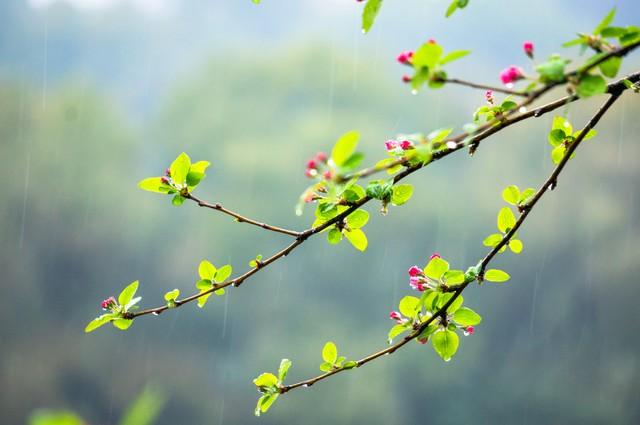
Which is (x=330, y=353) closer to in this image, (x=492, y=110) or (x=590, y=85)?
(x=492, y=110)

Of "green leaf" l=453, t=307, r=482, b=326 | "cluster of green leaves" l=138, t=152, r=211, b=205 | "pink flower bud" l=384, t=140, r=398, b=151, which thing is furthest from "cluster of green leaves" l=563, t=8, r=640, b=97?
"cluster of green leaves" l=138, t=152, r=211, b=205

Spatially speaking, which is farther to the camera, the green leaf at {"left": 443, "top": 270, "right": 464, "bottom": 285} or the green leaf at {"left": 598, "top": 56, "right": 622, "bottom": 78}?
the green leaf at {"left": 443, "top": 270, "right": 464, "bottom": 285}

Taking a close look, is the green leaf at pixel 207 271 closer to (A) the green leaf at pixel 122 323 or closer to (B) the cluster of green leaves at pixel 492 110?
(A) the green leaf at pixel 122 323

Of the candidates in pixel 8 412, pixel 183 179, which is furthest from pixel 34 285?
pixel 183 179

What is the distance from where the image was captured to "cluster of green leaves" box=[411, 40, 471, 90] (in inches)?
25.5

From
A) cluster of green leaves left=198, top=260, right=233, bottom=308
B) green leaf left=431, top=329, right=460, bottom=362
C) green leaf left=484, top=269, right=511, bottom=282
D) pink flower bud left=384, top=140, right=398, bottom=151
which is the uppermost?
pink flower bud left=384, top=140, right=398, bottom=151

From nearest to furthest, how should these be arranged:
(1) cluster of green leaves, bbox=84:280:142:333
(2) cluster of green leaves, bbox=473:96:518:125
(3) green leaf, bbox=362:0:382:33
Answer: (3) green leaf, bbox=362:0:382:33 → (2) cluster of green leaves, bbox=473:96:518:125 → (1) cluster of green leaves, bbox=84:280:142:333

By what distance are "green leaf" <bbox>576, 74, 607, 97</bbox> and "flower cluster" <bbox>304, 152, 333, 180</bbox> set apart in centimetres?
26

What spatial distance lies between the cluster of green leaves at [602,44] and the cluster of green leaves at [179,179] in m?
0.61

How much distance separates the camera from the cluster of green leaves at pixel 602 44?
0.63 meters

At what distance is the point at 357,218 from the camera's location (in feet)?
3.40

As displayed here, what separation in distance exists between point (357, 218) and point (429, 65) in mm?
417

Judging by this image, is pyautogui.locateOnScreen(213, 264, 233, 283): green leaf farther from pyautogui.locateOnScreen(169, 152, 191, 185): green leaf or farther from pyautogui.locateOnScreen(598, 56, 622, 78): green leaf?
pyautogui.locateOnScreen(598, 56, 622, 78): green leaf

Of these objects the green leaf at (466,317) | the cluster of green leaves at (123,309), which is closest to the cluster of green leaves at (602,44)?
the green leaf at (466,317)
